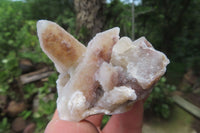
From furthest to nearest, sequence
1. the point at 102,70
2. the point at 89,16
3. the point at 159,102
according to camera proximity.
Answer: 1. the point at 159,102
2. the point at 89,16
3. the point at 102,70

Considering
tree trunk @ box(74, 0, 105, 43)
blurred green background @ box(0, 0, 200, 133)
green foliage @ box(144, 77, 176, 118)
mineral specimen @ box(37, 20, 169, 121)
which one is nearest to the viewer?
mineral specimen @ box(37, 20, 169, 121)

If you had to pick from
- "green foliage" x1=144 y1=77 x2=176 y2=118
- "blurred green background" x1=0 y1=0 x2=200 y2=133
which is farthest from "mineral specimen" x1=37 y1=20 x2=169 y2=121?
"green foliage" x1=144 y1=77 x2=176 y2=118

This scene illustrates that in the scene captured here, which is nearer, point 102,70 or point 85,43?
point 102,70

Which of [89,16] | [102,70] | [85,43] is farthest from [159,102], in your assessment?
[102,70]

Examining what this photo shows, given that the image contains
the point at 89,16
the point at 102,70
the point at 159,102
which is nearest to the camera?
the point at 102,70

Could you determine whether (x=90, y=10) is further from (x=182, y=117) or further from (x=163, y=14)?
(x=182, y=117)

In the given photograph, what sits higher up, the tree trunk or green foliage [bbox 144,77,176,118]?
the tree trunk

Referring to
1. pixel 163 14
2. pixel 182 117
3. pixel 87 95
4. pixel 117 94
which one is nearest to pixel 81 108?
pixel 87 95

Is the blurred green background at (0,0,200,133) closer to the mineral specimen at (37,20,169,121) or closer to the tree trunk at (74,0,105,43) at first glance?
the tree trunk at (74,0,105,43)

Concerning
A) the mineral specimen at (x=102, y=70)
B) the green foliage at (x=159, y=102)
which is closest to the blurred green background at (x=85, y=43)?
the green foliage at (x=159, y=102)

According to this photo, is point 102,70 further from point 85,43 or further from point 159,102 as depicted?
point 159,102
